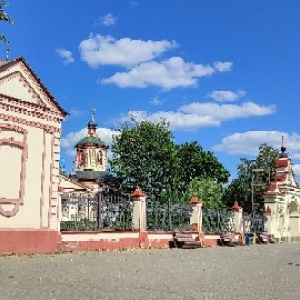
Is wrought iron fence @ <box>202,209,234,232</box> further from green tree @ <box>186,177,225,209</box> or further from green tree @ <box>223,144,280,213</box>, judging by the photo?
green tree @ <box>223,144,280,213</box>

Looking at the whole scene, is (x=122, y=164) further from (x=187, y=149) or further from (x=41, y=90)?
(x=41, y=90)

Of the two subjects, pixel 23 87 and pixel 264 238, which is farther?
pixel 264 238

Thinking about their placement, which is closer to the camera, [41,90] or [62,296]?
[62,296]

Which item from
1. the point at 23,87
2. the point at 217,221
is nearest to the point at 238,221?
the point at 217,221

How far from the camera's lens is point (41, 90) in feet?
60.9

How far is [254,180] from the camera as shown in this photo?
65750 millimetres

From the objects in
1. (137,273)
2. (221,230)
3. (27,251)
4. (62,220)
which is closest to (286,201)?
(221,230)

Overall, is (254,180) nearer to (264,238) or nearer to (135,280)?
(264,238)

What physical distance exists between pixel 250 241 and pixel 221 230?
11.2 feet

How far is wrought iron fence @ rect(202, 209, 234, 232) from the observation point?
2802cm

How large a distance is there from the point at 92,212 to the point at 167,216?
16.8ft

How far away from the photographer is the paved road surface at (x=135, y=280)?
863 centimetres

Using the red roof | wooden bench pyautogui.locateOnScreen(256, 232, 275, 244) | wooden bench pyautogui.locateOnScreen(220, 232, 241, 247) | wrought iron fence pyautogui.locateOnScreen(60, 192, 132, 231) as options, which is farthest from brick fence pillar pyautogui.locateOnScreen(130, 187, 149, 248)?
the red roof

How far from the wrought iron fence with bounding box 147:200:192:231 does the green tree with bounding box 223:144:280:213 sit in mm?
38290
